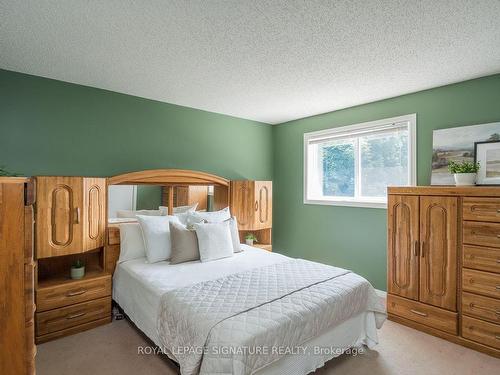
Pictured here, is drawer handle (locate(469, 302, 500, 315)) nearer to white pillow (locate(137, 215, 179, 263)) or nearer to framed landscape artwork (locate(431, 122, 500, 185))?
framed landscape artwork (locate(431, 122, 500, 185))

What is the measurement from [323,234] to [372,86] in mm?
2092

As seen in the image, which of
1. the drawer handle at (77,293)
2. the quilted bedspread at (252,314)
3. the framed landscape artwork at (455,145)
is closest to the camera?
the quilted bedspread at (252,314)

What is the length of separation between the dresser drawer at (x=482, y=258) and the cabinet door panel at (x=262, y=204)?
7.90 ft

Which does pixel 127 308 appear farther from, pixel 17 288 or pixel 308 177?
pixel 308 177

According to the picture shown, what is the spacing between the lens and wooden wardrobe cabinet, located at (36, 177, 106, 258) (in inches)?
97.7

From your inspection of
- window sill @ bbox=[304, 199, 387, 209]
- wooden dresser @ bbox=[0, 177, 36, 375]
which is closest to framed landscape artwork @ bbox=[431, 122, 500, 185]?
window sill @ bbox=[304, 199, 387, 209]

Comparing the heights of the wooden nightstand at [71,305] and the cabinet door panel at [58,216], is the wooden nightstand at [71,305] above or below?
below

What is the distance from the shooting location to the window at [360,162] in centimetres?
336

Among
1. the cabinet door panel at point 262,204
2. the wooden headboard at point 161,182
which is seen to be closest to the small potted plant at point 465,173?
the cabinet door panel at point 262,204

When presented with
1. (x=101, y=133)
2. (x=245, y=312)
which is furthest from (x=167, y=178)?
(x=245, y=312)

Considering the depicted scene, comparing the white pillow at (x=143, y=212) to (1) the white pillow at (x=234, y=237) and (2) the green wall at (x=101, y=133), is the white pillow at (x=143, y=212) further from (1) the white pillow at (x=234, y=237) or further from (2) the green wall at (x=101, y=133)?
(1) the white pillow at (x=234, y=237)

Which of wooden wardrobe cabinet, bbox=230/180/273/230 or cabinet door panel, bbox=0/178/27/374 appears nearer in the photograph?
cabinet door panel, bbox=0/178/27/374

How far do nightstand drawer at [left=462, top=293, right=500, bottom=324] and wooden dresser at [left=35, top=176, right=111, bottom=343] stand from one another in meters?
3.32

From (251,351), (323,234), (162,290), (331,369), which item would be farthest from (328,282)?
(323,234)
